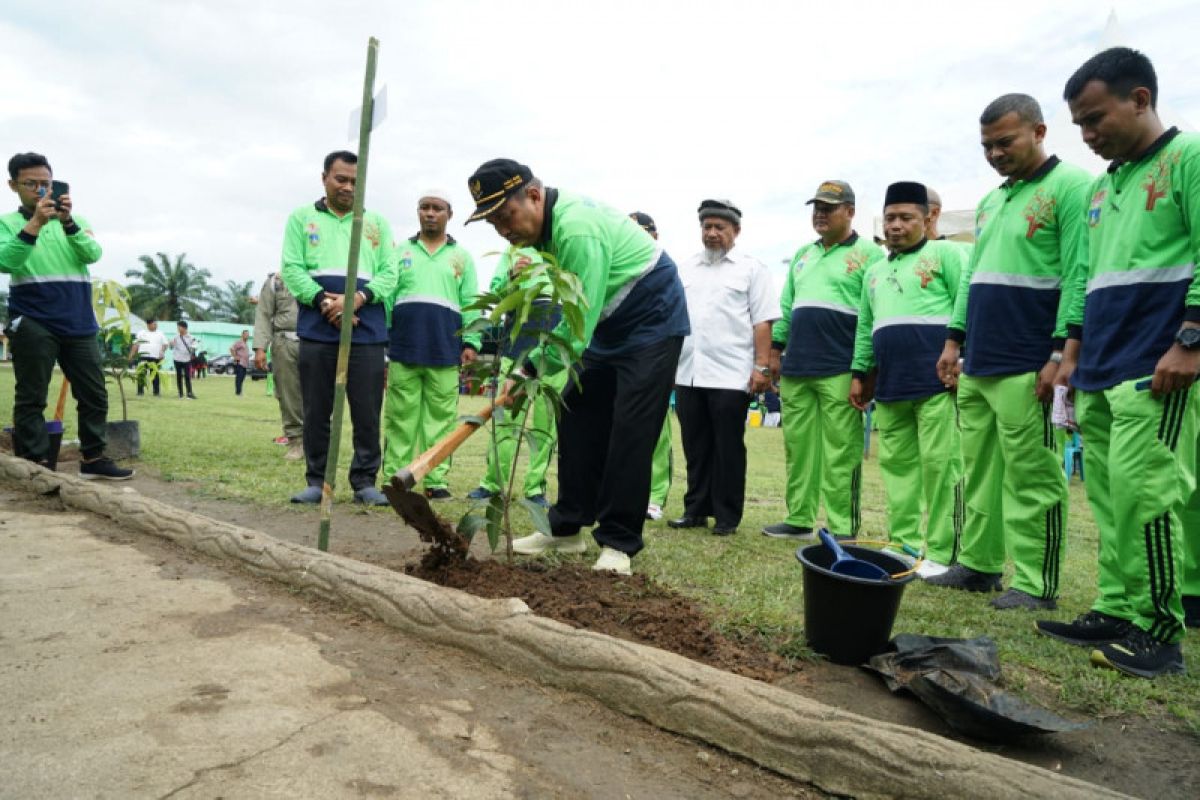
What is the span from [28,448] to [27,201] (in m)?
1.67

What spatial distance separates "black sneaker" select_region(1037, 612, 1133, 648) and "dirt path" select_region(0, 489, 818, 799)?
5.46ft

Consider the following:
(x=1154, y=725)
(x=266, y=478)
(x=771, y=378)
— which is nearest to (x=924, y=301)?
(x=771, y=378)

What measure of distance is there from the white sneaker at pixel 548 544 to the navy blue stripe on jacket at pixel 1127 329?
7.53ft

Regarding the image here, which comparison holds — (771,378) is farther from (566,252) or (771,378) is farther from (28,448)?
(28,448)

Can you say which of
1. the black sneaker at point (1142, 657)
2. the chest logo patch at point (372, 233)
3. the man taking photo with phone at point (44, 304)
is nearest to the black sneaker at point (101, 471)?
the man taking photo with phone at point (44, 304)

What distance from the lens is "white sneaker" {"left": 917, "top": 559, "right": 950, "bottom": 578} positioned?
3912 millimetres

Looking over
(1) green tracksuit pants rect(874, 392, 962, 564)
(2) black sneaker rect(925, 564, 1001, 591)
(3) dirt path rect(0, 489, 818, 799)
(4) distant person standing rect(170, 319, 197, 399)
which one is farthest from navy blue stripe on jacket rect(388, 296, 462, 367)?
(4) distant person standing rect(170, 319, 197, 399)

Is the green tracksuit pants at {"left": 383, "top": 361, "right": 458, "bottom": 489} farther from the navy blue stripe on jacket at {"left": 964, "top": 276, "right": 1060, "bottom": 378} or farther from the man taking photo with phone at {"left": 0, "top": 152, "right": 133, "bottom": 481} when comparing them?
the navy blue stripe on jacket at {"left": 964, "top": 276, "right": 1060, "bottom": 378}

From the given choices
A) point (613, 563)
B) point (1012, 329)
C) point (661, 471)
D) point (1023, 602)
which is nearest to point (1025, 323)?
point (1012, 329)

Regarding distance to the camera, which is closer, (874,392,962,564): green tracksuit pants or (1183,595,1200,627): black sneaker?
(1183,595,1200,627): black sneaker

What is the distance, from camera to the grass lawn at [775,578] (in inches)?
94.4

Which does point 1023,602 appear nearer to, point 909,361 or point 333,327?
point 909,361

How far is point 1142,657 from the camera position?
257cm

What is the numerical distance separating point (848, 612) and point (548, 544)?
1.72 metres
